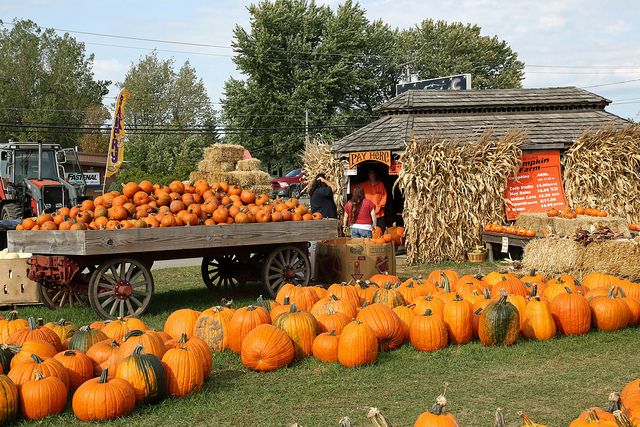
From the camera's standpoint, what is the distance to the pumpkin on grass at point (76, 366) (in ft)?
19.5

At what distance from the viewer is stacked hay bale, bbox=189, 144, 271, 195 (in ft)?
112

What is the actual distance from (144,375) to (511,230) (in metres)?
11.0

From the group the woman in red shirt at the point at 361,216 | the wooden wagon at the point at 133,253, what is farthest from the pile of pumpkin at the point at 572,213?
the wooden wagon at the point at 133,253

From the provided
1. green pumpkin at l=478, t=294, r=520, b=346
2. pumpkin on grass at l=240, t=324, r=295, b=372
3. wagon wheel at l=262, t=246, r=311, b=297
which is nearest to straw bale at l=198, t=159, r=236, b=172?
wagon wheel at l=262, t=246, r=311, b=297

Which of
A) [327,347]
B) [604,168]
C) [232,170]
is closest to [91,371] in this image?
[327,347]

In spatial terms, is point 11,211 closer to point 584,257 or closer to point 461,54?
point 584,257

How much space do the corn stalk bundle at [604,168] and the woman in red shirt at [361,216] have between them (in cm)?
627

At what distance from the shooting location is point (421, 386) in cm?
618

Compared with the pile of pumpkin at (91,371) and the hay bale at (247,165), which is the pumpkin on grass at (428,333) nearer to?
the pile of pumpkin at (91,371)

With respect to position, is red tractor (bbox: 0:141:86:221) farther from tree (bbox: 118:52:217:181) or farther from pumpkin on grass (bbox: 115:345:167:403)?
tree (bbox: 118:52:217:181)

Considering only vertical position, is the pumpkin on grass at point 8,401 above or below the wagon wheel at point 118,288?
below

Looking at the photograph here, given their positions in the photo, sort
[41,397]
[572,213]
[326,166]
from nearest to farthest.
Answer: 1. [41,397]
2. [572,213]
3. [326,166]

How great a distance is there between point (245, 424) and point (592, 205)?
1365 centimetres

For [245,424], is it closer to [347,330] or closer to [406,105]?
[347,330]
